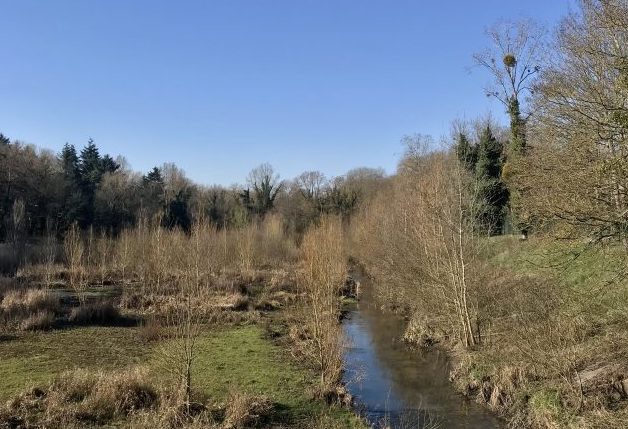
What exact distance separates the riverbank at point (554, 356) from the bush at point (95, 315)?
1165 centimetres

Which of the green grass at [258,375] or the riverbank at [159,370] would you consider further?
the green grass at [258,375]

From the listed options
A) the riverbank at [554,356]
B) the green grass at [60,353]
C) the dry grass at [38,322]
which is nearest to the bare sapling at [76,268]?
the dry grass at [38,322]

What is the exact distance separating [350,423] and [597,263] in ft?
35.5

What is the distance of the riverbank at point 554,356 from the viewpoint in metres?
9.05

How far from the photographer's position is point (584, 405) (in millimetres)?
8867

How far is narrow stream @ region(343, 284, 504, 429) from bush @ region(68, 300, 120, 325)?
27.9ft

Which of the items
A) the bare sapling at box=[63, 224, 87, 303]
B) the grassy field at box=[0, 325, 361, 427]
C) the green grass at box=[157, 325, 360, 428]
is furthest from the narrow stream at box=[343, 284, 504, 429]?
the bare sapling at box=[63, 224, 87, 303]

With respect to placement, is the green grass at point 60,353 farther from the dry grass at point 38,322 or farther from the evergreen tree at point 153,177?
the evergreen tree at point 153,177

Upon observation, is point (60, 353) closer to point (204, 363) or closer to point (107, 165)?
point (204, 363)

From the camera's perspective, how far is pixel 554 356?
980 centimetres

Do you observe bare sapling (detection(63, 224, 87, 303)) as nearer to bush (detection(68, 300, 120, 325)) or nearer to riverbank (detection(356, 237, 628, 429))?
bush (detection(68, 300, 120, 325))

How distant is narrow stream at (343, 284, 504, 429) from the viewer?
1020 centimetres

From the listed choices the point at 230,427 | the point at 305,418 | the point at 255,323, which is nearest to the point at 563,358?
the point at 305,418

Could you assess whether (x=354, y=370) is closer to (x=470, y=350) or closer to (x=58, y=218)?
(x=470, y=350)
